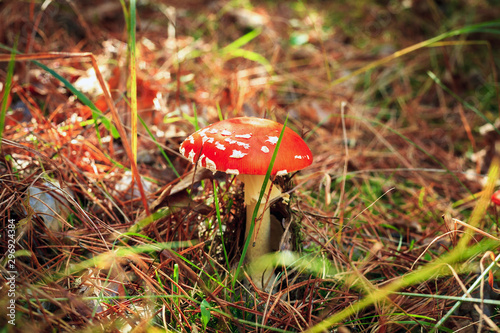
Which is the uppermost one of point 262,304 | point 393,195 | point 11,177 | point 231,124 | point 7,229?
point 231,124

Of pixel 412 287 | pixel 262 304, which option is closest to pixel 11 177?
pixel 262 304

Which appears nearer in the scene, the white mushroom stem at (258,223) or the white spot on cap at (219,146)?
the white spot on cap at (219,146)

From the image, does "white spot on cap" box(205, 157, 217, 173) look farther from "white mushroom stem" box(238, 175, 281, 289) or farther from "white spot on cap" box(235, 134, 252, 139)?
"white mushroom stem" box(238, 175, 281, 289)

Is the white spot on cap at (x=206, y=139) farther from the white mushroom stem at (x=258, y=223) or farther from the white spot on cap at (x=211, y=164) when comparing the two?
the white mushroom stem at (x=258, y=223)

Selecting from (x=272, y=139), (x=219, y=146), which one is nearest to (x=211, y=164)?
(x=219, y=146)

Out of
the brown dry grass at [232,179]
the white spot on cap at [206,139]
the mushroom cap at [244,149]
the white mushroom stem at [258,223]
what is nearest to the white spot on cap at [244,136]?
the mushroom cap at [244,149]

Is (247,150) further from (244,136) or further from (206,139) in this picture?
(206,139)

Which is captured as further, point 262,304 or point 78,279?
point 262,304

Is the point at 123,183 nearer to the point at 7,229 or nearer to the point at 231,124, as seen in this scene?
the point at 7,229
